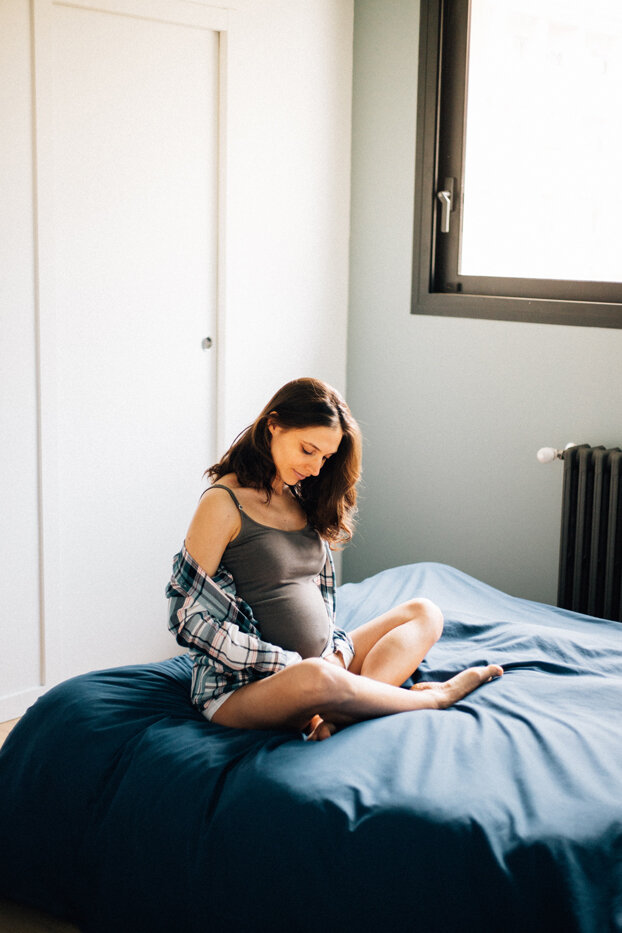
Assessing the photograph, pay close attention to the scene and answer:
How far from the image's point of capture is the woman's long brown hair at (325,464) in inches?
81.3

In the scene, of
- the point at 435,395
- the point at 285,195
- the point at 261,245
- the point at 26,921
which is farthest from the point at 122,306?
the point at 26,921

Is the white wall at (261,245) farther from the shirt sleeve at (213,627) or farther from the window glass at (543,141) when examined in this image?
the shirt sleeve at (213,627)

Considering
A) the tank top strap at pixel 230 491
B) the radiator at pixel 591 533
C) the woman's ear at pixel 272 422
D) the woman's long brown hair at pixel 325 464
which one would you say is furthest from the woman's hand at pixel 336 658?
the radiator at pixel 591 533

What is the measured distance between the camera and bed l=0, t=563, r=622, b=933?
153 centimetres

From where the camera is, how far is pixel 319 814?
5.32 ft

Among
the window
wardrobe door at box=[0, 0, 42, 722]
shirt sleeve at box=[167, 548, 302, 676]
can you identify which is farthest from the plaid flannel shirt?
the window

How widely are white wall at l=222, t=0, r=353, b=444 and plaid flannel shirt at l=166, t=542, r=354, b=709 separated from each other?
53.3 inches

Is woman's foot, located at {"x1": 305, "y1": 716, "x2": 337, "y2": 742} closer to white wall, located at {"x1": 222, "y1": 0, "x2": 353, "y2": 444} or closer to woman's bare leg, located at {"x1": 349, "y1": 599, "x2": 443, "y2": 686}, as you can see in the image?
woman's bare leg, located at {"x1": 349, "y1": 599, "x2": 443, "y2": 686}

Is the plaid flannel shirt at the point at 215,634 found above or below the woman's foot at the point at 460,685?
above

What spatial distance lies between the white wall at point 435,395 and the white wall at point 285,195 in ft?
0.27

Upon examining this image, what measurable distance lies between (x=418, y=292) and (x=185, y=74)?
0.97 m

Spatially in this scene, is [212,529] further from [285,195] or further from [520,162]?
[520,162]

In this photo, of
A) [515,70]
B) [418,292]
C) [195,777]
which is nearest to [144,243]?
[418,292]

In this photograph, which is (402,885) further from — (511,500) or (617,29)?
(617,29)
